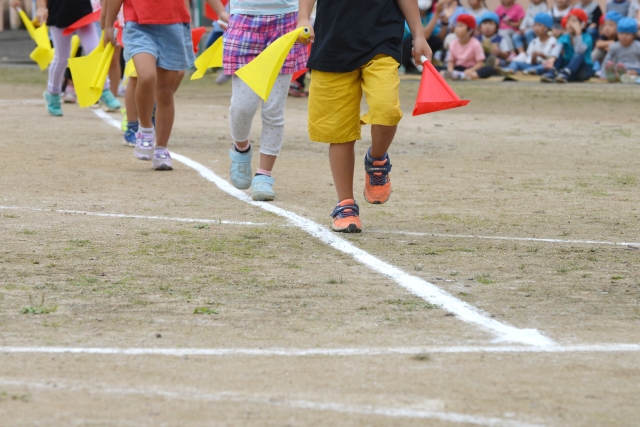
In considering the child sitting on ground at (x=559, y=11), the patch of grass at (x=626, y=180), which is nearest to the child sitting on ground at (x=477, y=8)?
the child sitting on ground at (x=559, y=11)

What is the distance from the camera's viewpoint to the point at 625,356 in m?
3.53

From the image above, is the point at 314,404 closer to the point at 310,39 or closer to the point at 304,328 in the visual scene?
the point at 304,328

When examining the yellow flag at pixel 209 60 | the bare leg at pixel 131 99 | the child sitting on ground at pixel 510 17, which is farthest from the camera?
the child sitting on ground at pixel 510 17

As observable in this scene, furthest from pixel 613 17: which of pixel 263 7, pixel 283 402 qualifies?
pixel 283 402

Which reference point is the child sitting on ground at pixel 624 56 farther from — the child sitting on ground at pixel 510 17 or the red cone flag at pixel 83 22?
the red cone flag at pixel 83 22

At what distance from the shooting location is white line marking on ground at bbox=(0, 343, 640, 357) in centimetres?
352

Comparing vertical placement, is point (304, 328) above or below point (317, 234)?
above

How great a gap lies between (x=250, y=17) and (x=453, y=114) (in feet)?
22.5

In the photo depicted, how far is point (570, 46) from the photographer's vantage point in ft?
58.3

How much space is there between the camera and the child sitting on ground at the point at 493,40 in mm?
18688

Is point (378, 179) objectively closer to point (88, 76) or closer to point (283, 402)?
point (283, 402)

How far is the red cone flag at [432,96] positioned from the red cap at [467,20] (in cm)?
1205

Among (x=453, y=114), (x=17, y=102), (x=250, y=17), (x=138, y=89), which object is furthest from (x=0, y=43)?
(x=250, y=17)

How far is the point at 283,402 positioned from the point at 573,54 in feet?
51.3
